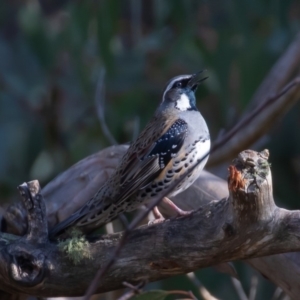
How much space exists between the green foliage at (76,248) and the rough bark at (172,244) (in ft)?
0.05

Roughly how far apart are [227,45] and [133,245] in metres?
3.59

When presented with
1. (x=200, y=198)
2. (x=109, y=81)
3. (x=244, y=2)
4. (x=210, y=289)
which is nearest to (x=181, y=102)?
(x=200, y=198)

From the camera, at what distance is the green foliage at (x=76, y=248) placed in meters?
3.10

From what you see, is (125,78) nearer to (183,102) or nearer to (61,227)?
(183,102)

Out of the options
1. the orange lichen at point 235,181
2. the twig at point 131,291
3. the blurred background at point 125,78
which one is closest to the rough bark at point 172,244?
the orange lichen at point 235,181

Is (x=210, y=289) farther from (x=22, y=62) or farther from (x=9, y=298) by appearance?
(x=22, y=62)

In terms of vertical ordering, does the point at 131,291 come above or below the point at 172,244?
below

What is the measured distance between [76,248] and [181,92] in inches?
51.7

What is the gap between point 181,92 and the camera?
4137mm

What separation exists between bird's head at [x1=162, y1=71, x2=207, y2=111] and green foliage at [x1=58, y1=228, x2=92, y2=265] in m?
1.20

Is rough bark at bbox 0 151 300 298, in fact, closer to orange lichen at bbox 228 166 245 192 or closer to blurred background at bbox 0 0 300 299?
orange lichen at bbox 228 166 245 192

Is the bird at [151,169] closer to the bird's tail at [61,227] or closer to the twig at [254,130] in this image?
the bird's tail at [61,227]

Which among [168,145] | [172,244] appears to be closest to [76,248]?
[172,244]

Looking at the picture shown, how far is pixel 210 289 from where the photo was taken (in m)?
5.50
